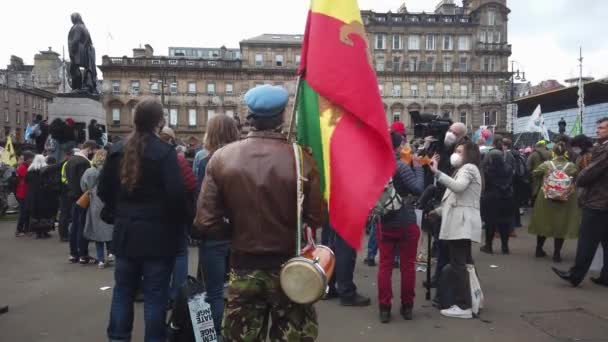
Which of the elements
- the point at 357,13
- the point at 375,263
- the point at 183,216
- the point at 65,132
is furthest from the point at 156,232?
the point at 65,132

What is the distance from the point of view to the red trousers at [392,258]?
511 cm

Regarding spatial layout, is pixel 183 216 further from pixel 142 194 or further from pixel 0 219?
pixel 0 219

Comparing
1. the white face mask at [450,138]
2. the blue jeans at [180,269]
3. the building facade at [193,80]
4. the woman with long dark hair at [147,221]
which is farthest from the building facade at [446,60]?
the woman with long dark hair at [147,221]

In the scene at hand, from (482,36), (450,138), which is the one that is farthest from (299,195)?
(482,36)

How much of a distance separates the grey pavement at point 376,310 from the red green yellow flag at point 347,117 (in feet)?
7.17

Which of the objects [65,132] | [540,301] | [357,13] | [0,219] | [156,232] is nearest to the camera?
[357,13]

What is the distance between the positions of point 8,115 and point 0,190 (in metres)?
39.5

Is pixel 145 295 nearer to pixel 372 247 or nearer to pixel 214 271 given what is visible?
pixel 214 271

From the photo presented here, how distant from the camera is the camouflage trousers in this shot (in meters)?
2.82

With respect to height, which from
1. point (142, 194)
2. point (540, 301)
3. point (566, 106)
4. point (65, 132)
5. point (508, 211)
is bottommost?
point (540, 301)

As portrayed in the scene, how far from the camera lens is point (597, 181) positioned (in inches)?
246

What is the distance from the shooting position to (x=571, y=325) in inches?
199

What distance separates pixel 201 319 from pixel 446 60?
67822 millimetres

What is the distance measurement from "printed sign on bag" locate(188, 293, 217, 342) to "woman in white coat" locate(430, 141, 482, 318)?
2607mm
